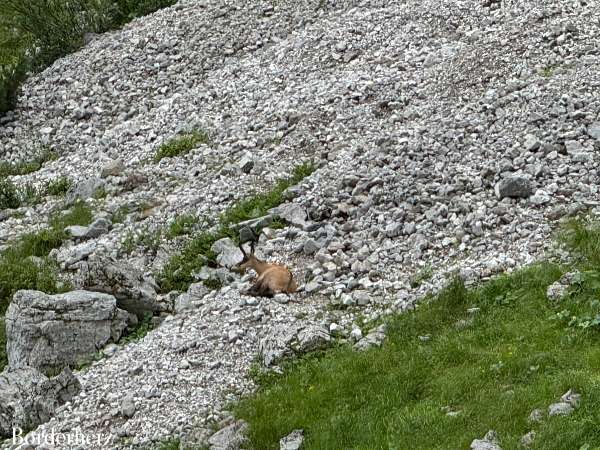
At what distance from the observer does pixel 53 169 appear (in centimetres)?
2442

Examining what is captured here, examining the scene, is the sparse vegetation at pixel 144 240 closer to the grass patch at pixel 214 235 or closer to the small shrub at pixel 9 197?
the grass patch at pixel 214 235

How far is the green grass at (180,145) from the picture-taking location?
896 inches

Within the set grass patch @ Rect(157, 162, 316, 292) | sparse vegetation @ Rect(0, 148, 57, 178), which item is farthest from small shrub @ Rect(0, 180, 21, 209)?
grass patch @ Rect(157, 162, 316, 292)

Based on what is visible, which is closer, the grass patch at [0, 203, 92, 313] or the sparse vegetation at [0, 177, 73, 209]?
the grass patch at [0, 203, 92, 313]

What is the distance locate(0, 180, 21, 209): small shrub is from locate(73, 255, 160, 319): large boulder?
21.3ft

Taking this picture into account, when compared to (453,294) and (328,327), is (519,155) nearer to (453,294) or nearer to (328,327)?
(453,294)

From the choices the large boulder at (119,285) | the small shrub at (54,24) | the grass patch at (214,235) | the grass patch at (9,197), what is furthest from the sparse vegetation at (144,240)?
the small shrub at (54,24)

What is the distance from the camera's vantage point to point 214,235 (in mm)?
19062

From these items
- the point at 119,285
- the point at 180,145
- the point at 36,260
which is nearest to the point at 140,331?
the point at 119,285

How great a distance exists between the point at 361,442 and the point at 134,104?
55.6ft

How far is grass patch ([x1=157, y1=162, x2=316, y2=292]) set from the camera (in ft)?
59.8

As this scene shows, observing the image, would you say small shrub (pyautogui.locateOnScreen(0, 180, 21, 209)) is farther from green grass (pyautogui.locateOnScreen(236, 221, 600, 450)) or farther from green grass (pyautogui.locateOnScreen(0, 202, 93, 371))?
green grass (pyautogui.locateOnScreen(236, 221, 600, 450))

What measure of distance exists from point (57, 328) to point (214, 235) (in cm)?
410

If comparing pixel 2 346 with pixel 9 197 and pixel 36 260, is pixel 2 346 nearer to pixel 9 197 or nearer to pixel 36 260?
pixel 36 260
